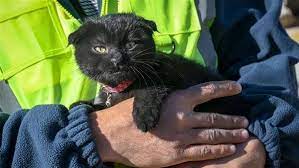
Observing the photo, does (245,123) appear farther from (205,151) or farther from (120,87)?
(120,87)

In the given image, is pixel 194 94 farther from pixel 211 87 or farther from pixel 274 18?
pixel 274 18

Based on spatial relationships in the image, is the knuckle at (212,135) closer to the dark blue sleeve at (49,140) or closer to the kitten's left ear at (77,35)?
the dark blue sleeve at (49,140)

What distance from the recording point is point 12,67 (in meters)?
2.05

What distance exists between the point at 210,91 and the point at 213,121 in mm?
94

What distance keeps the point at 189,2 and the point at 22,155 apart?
850 millimetres

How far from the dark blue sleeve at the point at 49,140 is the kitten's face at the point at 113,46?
0.13 meters

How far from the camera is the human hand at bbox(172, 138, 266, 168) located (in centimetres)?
193

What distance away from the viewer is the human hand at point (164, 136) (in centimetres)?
185

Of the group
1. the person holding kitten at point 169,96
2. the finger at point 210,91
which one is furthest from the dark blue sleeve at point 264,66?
the finger at point 210,91

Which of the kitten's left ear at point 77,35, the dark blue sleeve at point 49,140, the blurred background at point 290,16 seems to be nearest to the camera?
the dark blue sleeve at point 49,140

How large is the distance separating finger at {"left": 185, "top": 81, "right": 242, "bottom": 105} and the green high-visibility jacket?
307 millimetres

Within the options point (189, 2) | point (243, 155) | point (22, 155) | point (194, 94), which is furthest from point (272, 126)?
point (22, 155)

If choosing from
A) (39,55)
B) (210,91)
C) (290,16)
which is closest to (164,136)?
(210,91)

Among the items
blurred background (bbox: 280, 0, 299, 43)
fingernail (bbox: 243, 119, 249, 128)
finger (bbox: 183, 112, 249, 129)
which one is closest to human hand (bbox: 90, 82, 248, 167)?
finger (bbox: 183, 112, 249, 129)
